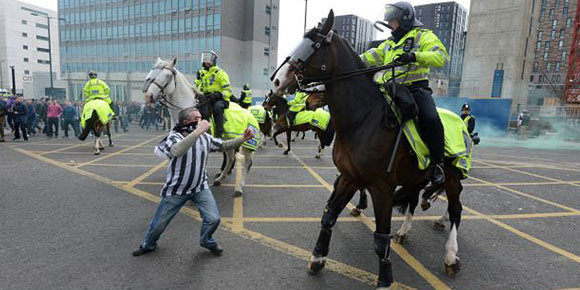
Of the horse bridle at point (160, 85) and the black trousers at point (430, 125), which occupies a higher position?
the horse bridle at point (160, 85)

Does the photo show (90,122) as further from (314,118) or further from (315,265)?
(315,265)

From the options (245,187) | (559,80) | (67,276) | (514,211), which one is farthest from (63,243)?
(559,80)

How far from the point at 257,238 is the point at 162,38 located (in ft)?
186

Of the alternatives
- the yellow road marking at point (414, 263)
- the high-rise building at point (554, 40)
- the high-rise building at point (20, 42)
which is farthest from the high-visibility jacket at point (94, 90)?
the high-rise building at point (554, 40)

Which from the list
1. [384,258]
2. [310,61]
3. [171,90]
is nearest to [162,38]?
[171,90]

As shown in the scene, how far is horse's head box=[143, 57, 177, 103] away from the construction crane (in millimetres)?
A: 36598

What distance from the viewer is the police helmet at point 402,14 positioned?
3.46 metres

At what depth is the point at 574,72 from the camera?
30672mm

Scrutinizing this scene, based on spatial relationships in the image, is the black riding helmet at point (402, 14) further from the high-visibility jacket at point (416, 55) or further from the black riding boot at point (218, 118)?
the black riding boot at point (218, 118)

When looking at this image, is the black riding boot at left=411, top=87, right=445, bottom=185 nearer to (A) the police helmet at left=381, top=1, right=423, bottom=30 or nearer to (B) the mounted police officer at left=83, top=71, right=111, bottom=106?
(A) the police helmet at left=381, top=1, right=423, bottom=30

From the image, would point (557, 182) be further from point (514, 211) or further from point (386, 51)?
point (386, 51)

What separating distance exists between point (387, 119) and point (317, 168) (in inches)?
251

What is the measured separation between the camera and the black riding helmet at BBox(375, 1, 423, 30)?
346 cm

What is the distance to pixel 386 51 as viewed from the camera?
373cm
